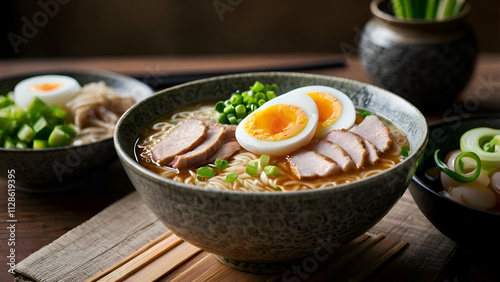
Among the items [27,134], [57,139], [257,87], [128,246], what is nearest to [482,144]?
[257,87]

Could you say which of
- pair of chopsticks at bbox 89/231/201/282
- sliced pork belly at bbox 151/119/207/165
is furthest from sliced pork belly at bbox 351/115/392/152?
pair of chopsticks at bbox 89/231/201/282

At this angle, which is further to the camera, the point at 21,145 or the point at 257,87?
the point at 21,145

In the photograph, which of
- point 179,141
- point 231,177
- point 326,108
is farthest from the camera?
point 326,108

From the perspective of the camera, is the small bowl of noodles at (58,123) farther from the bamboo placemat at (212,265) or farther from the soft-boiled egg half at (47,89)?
the bamboo placemat at (212,265)

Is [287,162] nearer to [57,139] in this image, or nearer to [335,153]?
[335,153]

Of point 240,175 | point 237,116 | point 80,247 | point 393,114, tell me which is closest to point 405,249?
point 393,114

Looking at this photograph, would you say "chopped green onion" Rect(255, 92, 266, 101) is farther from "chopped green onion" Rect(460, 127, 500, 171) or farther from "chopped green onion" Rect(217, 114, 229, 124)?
"chopped green onion" Rect(460, 127, 500, 171)

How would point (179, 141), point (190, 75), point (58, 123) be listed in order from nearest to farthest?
point (179, 141)
point (58, 123)
point (190, 75)
